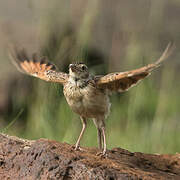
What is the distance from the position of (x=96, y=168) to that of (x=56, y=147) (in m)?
0.59

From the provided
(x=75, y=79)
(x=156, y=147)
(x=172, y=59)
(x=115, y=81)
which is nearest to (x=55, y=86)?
(x=75, y=79)

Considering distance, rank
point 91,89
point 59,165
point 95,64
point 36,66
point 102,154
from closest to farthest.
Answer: point 59,165 < point 102,154 < point 91,89 < point 36,66 < point 95,64

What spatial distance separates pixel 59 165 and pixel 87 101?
134cm

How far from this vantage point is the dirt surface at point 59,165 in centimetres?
452

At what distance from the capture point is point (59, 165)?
4.61 metres

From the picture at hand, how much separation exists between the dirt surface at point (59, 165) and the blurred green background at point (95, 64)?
1.30m

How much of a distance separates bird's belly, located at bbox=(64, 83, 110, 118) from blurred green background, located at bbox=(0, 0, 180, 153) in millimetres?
930

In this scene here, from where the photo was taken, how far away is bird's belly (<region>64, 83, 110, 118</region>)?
5770 millimetres

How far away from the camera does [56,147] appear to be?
494cm

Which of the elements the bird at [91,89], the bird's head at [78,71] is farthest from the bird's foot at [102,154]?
the bird's head at [78,71]

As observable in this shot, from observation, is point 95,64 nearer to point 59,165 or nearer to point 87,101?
point 87,101

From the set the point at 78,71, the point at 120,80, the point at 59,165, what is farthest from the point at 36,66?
the point at 59,165

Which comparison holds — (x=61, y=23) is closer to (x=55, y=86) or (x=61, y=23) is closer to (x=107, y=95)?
(x=55, y=86)

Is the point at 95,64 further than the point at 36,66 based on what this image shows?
Yes
